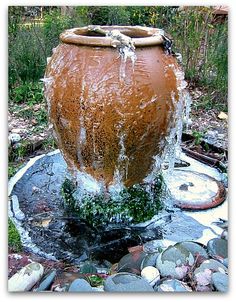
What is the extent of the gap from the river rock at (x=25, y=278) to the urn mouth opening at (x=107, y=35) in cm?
76

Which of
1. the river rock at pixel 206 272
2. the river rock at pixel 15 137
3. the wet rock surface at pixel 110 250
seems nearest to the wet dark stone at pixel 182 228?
the wet rock surface at pixel 110 250

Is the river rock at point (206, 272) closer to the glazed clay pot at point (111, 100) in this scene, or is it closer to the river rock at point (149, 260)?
the river rock at point (149, 260)

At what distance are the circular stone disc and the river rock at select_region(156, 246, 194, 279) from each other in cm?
44

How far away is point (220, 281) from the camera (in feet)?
5.66

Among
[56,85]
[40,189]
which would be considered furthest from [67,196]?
[56,85]

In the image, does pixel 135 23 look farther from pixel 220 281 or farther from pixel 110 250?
pixel 220 281

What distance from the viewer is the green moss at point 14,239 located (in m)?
1.89

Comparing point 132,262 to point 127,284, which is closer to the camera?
point 127,284

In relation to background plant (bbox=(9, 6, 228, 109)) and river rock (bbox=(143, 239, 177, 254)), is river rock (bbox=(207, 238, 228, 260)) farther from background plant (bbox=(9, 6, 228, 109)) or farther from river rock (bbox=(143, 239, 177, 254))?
background plant (bbox=(9, 6, 228, 109))

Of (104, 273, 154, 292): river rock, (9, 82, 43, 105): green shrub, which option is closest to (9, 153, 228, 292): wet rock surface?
(104, 273, 154, 292): river rock

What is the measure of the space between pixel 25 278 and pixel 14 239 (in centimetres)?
24

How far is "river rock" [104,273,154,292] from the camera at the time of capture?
1693mm

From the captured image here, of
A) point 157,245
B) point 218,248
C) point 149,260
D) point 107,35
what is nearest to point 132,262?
point 149,260
